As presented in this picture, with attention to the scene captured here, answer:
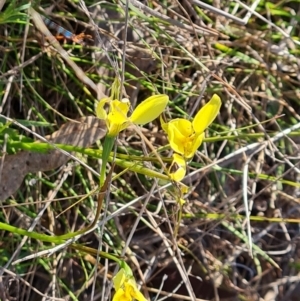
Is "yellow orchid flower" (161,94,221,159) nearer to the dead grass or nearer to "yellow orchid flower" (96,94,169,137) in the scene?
"yellow orchid flower" (96,94,169,137)

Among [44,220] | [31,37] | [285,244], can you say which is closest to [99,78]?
[31,37]

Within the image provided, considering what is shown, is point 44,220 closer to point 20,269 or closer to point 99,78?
point 20,269

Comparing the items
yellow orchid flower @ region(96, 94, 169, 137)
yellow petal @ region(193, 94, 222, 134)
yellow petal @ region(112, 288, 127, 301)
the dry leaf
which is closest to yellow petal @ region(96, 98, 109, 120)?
yellow orchid flower @ region(96, 94, 169, 137)

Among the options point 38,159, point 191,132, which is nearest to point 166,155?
point 38,159

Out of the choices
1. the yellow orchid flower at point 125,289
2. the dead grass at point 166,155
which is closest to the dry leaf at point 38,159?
the dead grass at point 166,155

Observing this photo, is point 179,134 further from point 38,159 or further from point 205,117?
point 38,159

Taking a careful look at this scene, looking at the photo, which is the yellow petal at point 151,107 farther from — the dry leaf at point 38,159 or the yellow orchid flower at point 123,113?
the dry leaf at point 38,159
